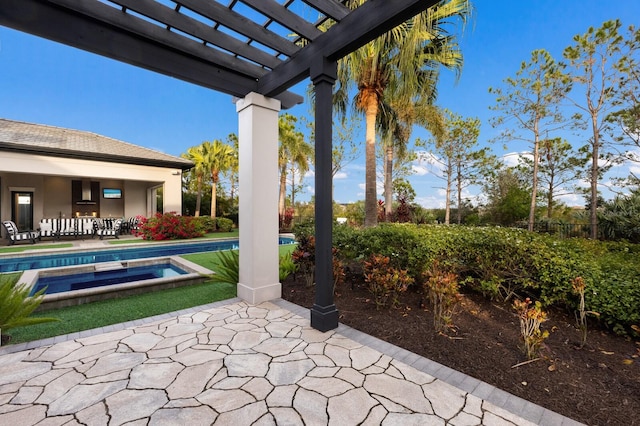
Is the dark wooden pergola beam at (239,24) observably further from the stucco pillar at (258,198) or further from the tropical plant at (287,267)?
the tropical plant at (287,267)

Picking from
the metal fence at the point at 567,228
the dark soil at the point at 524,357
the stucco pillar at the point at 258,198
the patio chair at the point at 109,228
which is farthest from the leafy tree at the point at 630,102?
the patio chair at the point at 109,228

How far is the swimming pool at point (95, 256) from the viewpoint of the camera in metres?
8.20

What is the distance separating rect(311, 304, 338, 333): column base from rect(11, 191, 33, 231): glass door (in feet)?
58.6

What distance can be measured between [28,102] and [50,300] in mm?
30359

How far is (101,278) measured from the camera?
6523mm

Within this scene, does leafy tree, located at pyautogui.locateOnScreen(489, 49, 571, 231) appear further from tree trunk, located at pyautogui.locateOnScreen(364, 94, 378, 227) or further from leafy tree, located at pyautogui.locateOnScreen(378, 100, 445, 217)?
tree trunk, located at pyautogui.locateOnScreen(364, 94, 378, 227)

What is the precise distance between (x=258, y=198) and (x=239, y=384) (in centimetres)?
271

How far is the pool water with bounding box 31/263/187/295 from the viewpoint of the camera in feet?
19.0

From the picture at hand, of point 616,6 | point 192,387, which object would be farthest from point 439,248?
point 616,6

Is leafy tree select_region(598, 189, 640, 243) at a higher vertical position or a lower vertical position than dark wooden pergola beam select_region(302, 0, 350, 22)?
lower

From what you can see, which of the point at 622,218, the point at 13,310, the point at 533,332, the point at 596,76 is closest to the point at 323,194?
the point at 533,332

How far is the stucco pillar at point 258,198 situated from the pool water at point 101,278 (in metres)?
2.53

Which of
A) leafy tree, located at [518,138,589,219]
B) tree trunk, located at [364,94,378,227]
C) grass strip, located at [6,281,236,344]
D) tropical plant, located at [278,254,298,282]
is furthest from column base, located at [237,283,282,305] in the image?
leafy tree, located at [518,138,589,219]

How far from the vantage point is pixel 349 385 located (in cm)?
234
